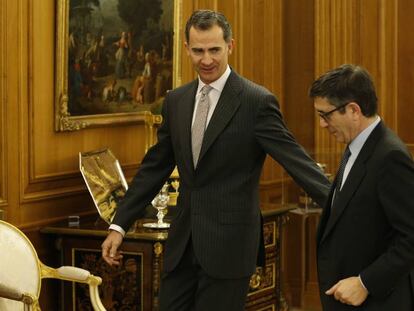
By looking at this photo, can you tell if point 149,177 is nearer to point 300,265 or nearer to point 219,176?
point 219,176

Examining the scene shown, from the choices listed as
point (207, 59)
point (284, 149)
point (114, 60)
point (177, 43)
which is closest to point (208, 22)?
point (207, 59)

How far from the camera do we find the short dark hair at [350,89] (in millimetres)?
3070

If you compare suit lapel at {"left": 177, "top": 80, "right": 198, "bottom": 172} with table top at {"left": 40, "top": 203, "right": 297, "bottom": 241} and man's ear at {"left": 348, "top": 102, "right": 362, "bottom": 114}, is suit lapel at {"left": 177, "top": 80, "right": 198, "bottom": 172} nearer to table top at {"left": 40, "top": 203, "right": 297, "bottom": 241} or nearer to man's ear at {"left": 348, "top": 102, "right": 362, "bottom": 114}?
man's ear at {"left": 348, "top": 102, "right": 362, "bottom": 114}

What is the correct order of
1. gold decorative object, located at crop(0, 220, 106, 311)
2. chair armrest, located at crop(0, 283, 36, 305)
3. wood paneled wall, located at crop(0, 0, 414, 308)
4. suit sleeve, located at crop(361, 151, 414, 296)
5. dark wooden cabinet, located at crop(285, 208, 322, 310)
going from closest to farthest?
suit sleeve, located at crop(361, 151, 414, 296)
chair armrest, located at crop(0, 283, 36, 305)
gold decorative object, located at crop(0, 220, 106, 311)
wood paneled wall, located at crop(0, 0, 414, 308)
dark wooden cabinet, located at crop(285, 208, 322, 310)

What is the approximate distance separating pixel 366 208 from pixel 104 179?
292 cm

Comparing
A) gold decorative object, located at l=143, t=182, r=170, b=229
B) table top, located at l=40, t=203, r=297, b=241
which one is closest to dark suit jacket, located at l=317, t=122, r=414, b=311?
table top, located at l=40, t=203, r=297, b=241

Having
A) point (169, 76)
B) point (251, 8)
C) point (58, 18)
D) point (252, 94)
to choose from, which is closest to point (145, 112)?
point (169, 76)

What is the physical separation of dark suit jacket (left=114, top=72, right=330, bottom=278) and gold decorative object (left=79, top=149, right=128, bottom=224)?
1627 millimetres

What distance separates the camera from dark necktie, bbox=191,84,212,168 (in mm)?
4016

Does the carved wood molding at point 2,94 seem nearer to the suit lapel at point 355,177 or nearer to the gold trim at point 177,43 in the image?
the gold trim at point 177,43

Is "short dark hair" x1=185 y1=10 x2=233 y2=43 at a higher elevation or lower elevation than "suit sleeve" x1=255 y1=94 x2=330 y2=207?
higher

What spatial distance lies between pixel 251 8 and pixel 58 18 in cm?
234

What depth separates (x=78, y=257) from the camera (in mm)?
5559

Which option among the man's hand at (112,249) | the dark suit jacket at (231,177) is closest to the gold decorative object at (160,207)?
the man's hand at (112,249)
